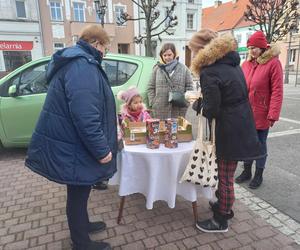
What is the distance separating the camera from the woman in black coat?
2.40m

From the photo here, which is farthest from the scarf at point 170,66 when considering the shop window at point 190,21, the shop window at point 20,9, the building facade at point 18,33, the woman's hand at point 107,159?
the shop window at point 190,21

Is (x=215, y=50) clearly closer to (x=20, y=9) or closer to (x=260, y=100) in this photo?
(x=260, y=100)

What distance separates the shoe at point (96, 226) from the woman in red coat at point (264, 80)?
7.17 ft

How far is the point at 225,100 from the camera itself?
249 centimetres

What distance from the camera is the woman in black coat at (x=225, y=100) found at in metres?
2.40

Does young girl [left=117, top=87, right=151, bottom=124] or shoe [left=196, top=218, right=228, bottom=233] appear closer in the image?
shoe [left=196, top=218, right=228, bottom=233]

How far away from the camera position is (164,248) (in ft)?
8.68

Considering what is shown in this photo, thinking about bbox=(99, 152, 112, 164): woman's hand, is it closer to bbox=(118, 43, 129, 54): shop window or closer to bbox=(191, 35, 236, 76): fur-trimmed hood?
bbox=(191, 35, 236, 76): fur-trimmed hood

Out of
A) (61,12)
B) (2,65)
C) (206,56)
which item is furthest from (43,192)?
(61,12)

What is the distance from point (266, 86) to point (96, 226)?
2512mm

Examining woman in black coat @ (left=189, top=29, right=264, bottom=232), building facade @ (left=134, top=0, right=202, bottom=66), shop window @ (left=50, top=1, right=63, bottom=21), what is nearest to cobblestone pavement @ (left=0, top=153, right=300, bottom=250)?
woman in black coat @ (left=189, top=29, right=264, bottom=232)

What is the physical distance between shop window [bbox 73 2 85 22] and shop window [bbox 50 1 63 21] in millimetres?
1253

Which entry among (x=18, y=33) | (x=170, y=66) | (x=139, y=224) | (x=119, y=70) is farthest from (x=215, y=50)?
(x=18, y=33)

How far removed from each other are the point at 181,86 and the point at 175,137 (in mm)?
1500
